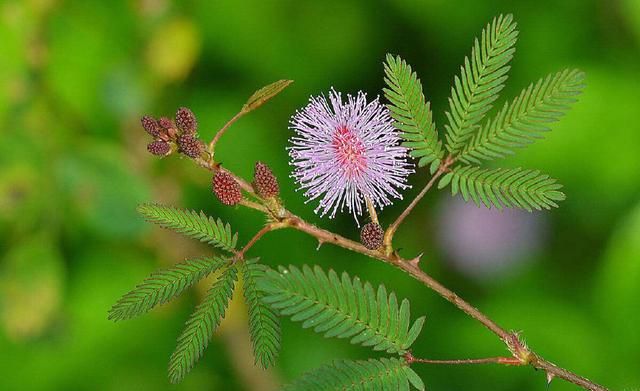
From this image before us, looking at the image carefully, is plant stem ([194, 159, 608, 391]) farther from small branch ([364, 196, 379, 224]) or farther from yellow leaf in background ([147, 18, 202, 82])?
yellow leaf in background ([147, 18, 202, 82])

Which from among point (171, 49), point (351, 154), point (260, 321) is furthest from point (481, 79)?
point (171, 49)

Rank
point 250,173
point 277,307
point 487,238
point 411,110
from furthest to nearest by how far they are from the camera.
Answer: point 487,238 < point 250,173 < point 411,110 < point 277,307

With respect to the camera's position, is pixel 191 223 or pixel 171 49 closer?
pixel 191 223

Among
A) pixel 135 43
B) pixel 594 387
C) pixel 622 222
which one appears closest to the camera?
pixel 594 387

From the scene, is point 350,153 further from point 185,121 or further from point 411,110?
point 185,121

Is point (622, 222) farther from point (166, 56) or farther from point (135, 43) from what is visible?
point (135, 43)

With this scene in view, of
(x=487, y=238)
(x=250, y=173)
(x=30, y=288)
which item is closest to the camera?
(x=30, y=288)

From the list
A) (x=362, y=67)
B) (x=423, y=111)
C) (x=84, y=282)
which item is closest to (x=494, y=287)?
(x=362, y=67)
